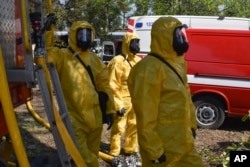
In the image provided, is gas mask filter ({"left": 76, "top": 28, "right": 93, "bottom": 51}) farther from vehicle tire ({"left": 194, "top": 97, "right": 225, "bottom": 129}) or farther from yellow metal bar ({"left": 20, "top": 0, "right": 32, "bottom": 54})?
vehicle tire ({"left": 194, "top": 97, "right": 225, "bottom": 129})

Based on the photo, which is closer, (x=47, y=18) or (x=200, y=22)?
(x=47, y=18)

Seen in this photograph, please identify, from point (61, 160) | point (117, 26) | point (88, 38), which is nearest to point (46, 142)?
point (88, 38)

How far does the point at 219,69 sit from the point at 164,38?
15.7 feet

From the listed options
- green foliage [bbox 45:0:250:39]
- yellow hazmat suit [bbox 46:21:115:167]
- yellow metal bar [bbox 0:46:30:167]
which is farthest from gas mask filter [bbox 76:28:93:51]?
green foliage [bbox 45:0:250:39]

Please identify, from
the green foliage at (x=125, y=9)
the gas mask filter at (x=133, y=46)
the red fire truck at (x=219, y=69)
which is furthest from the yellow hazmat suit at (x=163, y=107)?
the green foliage at (x=125, y=9)

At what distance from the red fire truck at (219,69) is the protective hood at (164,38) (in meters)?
4.69

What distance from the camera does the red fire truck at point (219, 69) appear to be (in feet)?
27.0

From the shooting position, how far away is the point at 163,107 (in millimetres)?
3676

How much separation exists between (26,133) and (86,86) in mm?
3349

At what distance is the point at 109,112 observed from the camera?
519 centimetres

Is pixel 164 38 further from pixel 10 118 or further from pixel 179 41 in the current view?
pixel 10 118

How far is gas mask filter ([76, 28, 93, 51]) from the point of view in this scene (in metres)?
4.83

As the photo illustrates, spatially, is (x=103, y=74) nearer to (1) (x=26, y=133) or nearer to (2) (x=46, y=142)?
(2) (x=46, y=142)

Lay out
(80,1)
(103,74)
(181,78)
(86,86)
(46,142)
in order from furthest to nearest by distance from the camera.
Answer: (80,1)
(46,142)
(103,74)
(86,86)
(181,78)
